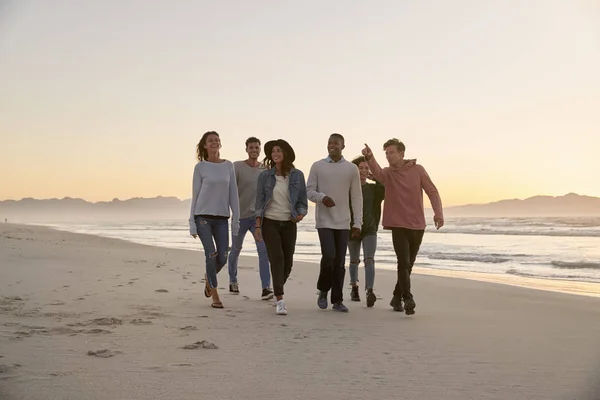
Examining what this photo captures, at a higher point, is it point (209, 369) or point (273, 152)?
point (273, 152)

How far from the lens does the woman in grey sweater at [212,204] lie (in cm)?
600

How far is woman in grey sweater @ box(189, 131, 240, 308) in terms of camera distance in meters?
6.00

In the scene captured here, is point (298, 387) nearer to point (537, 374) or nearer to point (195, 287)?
point (537, 374)

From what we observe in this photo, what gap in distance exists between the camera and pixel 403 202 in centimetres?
593

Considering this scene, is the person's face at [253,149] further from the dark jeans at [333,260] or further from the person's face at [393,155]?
the person's face at [393,155]

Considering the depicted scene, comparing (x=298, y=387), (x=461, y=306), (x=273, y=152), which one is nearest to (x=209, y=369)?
(x=298, y=387)

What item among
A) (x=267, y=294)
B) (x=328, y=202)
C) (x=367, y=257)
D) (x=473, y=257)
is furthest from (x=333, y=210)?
(x=473, y=257)

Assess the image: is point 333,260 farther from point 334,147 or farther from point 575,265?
point 575,265

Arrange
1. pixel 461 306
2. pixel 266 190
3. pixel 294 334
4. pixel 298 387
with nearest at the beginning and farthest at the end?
pixel 298 387, pixel 294 334, pixel 266 190, pixel 461 306

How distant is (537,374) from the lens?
11.4 feet

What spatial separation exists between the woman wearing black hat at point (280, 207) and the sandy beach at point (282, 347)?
23.4 inches

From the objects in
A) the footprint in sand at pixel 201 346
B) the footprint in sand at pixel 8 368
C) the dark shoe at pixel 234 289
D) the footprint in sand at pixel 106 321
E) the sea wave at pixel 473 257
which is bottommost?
the sea wave at pixel 473 257

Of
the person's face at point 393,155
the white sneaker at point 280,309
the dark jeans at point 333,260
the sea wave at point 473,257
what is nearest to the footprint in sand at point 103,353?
the white sneaker at point 280,309

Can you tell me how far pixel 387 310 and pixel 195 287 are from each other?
292 centimetres
